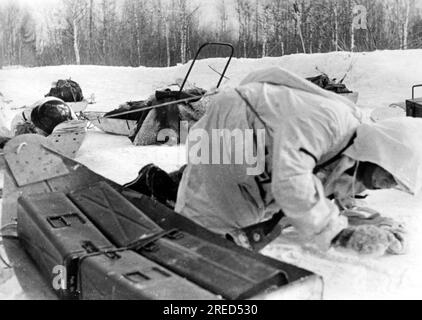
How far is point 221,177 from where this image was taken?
2.69m

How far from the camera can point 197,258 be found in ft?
6.57

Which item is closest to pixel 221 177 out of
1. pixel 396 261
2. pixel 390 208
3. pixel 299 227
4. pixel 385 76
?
pixel 299 227

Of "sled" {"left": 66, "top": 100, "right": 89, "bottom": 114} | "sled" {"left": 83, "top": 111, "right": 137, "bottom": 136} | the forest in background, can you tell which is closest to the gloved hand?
"sled" {"left": 83, "top": 111, "right": 137, "bottom": 136}

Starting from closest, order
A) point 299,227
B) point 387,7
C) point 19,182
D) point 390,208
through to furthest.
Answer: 1. point 299,227
2. point 19,182
3. point 390,208
4. point 387,7

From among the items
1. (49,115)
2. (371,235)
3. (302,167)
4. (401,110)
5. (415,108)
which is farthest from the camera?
(401,110)

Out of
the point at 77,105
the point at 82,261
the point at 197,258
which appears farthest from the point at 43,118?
the point at 197,258

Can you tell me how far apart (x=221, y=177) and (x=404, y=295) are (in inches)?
38.2

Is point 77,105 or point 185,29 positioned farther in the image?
point 185,29

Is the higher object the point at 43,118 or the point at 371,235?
the point at 43,118

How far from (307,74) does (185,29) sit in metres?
6.18

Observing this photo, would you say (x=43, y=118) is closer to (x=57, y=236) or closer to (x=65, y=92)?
(x=65, y=92)

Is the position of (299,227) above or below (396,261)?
above

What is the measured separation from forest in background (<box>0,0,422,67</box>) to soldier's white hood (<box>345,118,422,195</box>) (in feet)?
39.4

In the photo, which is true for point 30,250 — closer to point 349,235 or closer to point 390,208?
point 349,235
